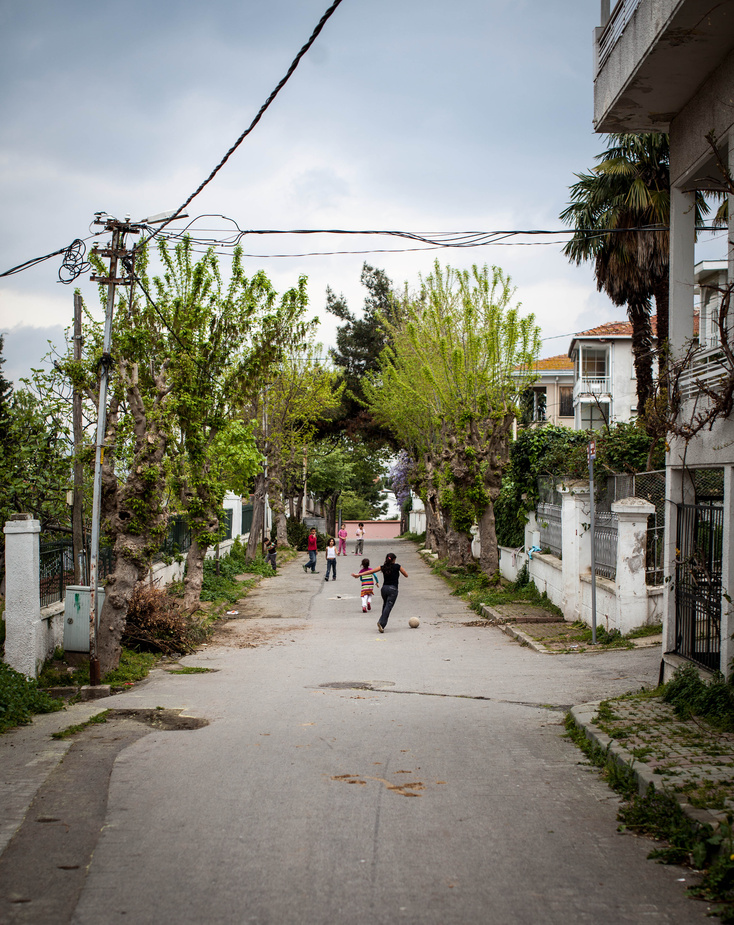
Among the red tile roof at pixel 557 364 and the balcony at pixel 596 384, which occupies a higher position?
the red tile roof at pixel 557 364

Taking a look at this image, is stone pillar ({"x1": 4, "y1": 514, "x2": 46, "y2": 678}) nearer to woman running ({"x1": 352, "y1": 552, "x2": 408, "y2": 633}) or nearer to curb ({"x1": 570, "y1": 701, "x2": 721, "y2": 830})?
curb ({"x1": 570, "y1": 701, "x2": 721, "y2": 830})

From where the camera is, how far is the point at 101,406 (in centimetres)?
1219

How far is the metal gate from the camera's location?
28.8 ft

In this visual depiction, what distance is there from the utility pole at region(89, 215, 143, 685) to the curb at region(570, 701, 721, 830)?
6559 mm

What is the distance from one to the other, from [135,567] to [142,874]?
332 inches

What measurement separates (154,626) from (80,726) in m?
6.00

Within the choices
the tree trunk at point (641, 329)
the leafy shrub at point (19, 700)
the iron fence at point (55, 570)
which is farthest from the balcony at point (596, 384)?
the leafy shrub at point (19, 700)

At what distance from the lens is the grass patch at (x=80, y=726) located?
8.63m

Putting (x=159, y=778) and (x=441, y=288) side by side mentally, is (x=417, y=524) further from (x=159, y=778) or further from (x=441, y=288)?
(x=159, y=778)

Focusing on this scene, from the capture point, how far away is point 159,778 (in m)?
6.94

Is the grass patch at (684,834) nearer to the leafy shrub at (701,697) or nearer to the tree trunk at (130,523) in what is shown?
the leafy shrub at (701,697)

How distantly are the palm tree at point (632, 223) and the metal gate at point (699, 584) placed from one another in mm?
11115

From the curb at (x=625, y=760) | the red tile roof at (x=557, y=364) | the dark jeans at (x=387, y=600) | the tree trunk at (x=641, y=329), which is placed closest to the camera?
the curb at (x=625, y=760)

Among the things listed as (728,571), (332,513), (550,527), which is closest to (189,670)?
(728,571)
